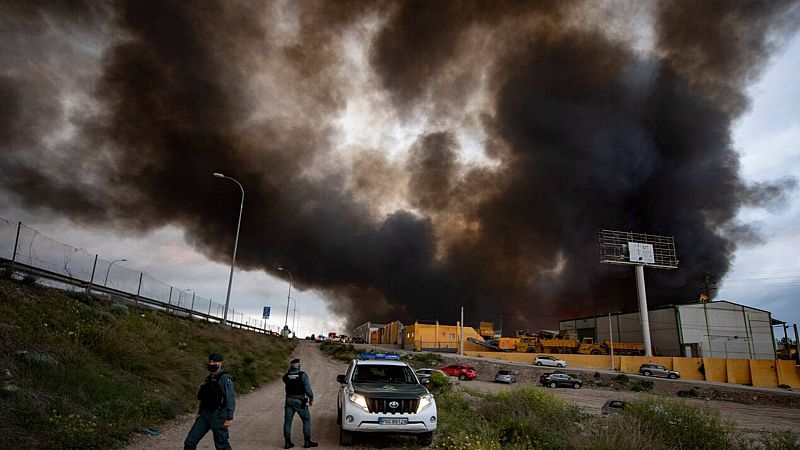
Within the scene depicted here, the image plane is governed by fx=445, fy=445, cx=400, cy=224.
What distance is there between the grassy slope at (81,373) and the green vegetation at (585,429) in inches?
273

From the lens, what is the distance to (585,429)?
1090 centimetres

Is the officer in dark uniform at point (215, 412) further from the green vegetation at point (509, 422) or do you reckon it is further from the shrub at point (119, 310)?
the shrub at point (119, 310)

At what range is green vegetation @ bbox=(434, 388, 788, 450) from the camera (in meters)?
8.84

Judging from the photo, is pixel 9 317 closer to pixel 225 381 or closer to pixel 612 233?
pixel 225 381

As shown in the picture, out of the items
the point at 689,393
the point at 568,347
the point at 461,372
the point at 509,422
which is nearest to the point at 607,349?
the point at 568,347

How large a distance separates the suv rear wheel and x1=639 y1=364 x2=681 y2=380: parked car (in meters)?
49.7

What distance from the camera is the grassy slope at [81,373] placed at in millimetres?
7895

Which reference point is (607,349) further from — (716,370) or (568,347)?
(716,370)

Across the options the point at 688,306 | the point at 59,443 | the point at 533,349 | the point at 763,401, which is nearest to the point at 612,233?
the point at 688,306

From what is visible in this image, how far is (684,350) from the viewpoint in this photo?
6544 cm

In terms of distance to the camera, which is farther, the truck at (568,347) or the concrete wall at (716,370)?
the truck at (568,347)

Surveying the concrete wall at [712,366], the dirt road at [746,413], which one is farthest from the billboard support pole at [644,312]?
the dirt road at [746,413]

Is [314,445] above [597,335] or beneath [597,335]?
beneath

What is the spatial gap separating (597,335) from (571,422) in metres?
78.9
